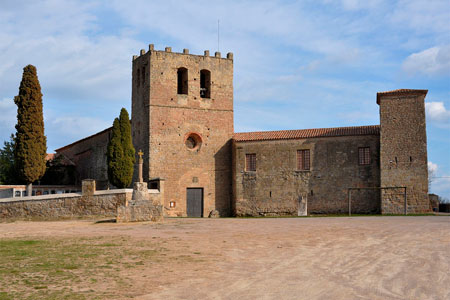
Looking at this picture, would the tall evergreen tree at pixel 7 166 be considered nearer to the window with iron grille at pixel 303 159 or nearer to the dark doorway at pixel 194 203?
the dark doorway at pixel 194 203

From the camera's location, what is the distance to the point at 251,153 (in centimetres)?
3275

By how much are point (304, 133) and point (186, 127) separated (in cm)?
775

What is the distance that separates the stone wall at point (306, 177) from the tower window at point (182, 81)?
5.07 m

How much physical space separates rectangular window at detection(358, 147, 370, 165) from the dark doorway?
10.5 meters

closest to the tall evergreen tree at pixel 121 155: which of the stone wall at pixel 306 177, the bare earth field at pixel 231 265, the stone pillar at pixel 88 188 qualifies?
the stone pillar at pixel 88 188

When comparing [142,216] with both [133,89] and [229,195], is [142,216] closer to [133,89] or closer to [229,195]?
[229,195]

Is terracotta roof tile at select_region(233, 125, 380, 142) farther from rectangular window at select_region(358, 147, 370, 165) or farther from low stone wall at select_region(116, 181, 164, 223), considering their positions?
low stone wall at select_region(116, 181, 164, 223)

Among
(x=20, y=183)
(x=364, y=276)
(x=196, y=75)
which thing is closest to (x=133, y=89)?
(x=196, y=75)

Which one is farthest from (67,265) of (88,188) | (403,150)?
(403,150)

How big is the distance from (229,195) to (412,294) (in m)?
26.0

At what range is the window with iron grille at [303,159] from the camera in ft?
103

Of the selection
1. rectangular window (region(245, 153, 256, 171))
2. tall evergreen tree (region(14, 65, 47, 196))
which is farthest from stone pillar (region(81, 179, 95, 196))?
rectangular window (region(245, 153, 256, 171))

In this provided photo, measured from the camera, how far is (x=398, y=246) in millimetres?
12742

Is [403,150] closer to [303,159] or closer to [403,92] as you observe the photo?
[403,92]
